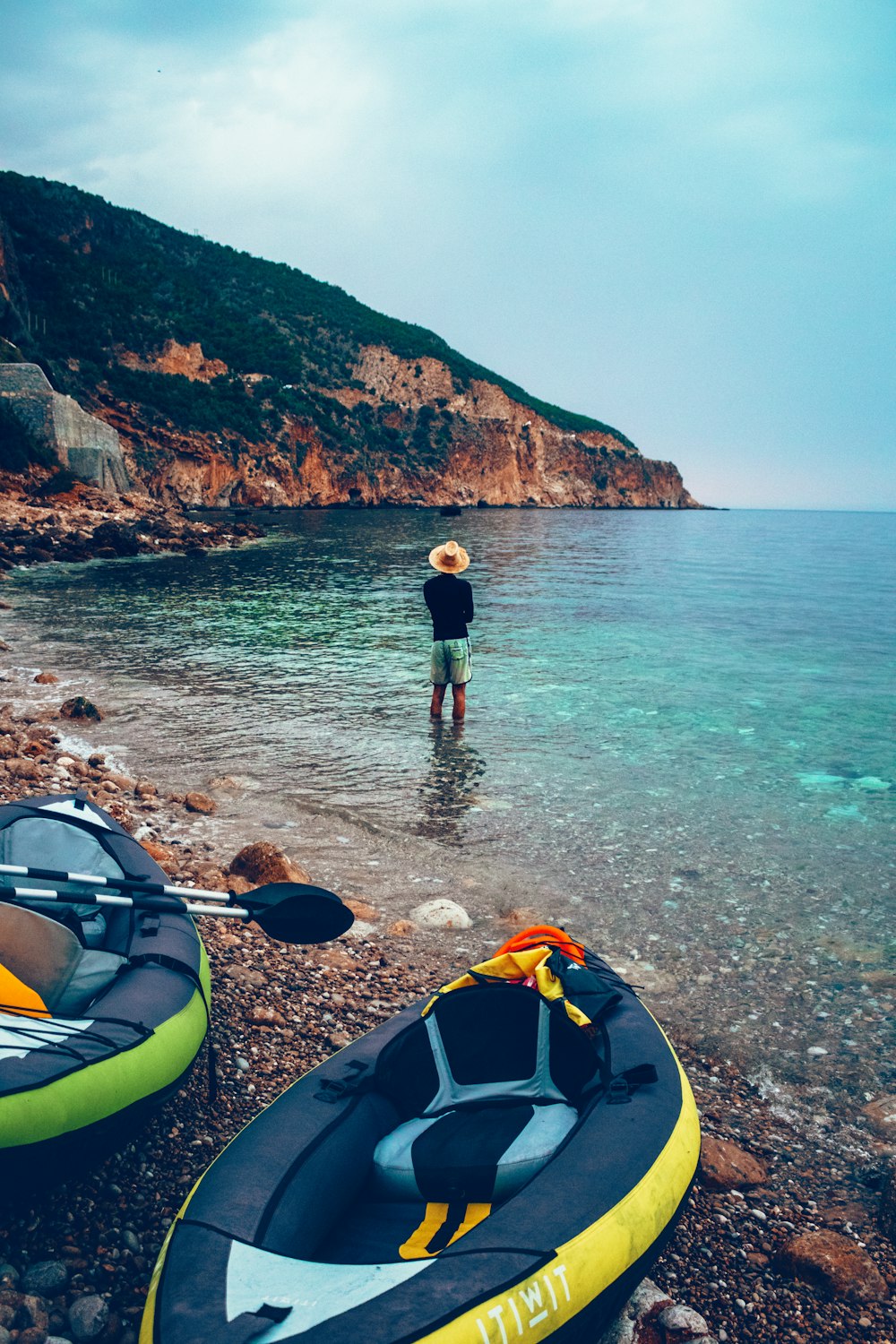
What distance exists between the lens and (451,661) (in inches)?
424

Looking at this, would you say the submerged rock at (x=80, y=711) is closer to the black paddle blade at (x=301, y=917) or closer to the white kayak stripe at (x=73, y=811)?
the white kayak stripe at (x=73, y=811)

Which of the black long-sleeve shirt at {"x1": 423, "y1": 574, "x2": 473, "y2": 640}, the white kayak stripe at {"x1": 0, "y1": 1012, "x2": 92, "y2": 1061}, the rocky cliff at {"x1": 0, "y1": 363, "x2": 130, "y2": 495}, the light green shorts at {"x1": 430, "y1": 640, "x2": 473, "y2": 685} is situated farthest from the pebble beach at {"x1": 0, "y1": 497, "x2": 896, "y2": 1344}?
the rocky cliff at {"x1": 0, "y1": 363, "x2": 130, "y2": 495}

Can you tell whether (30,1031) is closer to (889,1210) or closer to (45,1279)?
(45,1279)

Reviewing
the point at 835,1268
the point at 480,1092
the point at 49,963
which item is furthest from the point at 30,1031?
the point at 835,1268

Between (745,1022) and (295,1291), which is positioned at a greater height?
(295,1291)

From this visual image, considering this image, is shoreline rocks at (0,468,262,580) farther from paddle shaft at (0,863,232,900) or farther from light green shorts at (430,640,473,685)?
paddle shaft at (0,863,232,900)

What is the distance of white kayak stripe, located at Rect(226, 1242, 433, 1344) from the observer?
242cm

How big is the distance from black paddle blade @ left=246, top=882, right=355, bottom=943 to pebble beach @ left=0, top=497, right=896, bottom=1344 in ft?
1.97

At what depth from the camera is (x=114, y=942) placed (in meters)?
4.44

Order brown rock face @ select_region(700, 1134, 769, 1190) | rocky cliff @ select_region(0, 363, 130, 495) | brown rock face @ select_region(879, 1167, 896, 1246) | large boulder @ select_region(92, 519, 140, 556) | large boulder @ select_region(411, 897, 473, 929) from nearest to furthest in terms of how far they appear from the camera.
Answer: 1. brown rock face @ select_region(879, 1167, 896, 1246)
2. brown rock face @ select_region(700, 1134, 769, 1190)
3. large boulder @ select_region(411, 897, 473, 929)
4. large boulder @ select_region(92, 519, 140, 556)
5. rocky cliff @ select_region(0, 363, 130, 495)

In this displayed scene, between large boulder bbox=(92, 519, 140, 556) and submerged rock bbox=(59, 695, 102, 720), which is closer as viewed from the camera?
submerged rock bbox=(59, 695, 102, 720)

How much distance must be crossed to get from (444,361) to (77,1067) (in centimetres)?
11390

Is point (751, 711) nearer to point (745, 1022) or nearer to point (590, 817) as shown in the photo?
point (590, 817)

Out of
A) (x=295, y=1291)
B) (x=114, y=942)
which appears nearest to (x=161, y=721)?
(x=114, y=942)
